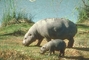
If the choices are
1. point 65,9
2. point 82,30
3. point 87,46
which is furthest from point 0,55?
point 65,9

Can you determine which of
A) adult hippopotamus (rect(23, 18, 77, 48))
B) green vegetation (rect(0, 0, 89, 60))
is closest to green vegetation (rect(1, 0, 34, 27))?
green vegetation (rect(0, 0, 89, 60))

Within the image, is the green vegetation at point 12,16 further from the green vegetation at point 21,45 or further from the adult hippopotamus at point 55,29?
the adult hippopotamus at point 55,29

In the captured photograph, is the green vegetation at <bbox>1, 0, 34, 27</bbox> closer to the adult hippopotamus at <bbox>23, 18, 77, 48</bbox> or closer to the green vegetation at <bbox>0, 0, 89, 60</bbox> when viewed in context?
the green vegetation at <bbox>0, 0, 89, 60</bbox>

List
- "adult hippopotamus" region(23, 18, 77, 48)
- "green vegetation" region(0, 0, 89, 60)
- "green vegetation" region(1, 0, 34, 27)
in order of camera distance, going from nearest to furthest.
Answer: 1. "green vegetation" region(0, 0, 89, 60)
2. "adult hippopotamus" region(23, 18, 77, 48)
3. "green vegetation" region(1, 0, 34, 27)

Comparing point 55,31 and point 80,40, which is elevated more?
point 55,31

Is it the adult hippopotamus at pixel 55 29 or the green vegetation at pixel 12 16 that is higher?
the adult hippopotamus at pixel 55 29

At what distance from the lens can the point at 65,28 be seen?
437 inches

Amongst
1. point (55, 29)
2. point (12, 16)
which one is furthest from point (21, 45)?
point (12, 16)

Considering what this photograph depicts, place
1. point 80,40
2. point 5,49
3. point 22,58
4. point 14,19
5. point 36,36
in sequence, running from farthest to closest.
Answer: point 14,19 < point 80,40 < point 36,36 < point 5,49 < point 22,58

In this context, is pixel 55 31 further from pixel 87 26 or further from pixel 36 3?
pixel 36 3

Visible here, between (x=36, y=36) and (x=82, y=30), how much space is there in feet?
15.7

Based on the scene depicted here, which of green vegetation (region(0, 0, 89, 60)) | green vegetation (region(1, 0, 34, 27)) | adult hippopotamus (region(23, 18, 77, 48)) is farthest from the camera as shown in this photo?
green vegetation (region(1, 0, 34, 27))

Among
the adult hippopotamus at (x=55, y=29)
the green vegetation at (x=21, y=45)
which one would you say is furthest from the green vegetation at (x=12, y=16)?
the adult hippopotamus at (x=55, y=29)

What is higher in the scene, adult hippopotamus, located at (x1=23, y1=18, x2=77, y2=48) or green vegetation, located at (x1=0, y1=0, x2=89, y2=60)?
adult hippopotamus, located at (x1=23, y1=18, x2=77, y2=48)
